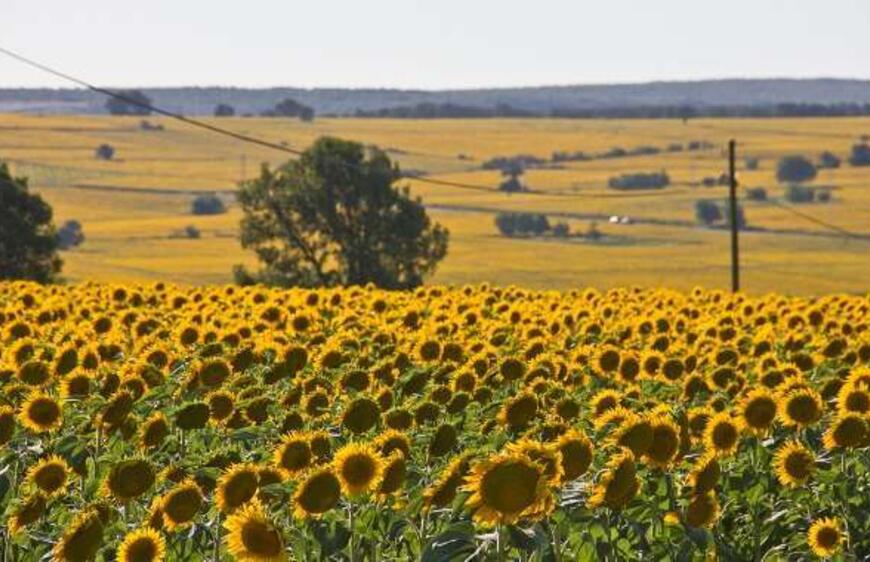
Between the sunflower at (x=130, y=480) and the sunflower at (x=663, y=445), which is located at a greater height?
the sunflower at (x=663, y=445)

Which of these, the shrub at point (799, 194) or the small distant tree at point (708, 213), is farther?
the shrub at point (799, 194)

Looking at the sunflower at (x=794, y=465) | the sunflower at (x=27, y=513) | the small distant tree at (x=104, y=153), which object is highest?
the sunflower at (x=27, y=513)

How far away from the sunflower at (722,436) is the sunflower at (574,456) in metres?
1.56

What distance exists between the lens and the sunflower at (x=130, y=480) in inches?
325

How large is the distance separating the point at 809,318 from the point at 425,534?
39.3 feet

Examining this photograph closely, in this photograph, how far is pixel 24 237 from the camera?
200 feet

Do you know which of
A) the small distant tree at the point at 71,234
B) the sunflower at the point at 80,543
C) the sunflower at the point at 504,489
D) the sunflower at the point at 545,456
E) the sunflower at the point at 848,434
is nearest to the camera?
the sunflower at the point at 504,489

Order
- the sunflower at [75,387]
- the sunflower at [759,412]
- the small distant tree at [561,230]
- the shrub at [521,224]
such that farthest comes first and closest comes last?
the shrub at [521,224] < the small distant tree at [561,230] < the sunflower at [75,387] < the sunflower at [759,412]

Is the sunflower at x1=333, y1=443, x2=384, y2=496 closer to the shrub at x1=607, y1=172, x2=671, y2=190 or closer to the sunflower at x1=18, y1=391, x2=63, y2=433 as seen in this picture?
the sunflower at x1=18, y1=391, x2=63, y2=433

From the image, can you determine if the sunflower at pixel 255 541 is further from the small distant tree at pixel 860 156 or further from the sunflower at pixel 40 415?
the small distant tree at pixel 860 156

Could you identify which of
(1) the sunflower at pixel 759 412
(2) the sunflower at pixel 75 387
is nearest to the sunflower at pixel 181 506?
(1) the sunflower at pixel 759 412

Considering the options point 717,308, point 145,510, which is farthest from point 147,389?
point 717,308

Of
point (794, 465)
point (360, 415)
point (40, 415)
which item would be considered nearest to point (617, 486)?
point (794, 465)

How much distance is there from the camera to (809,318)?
19.0m
